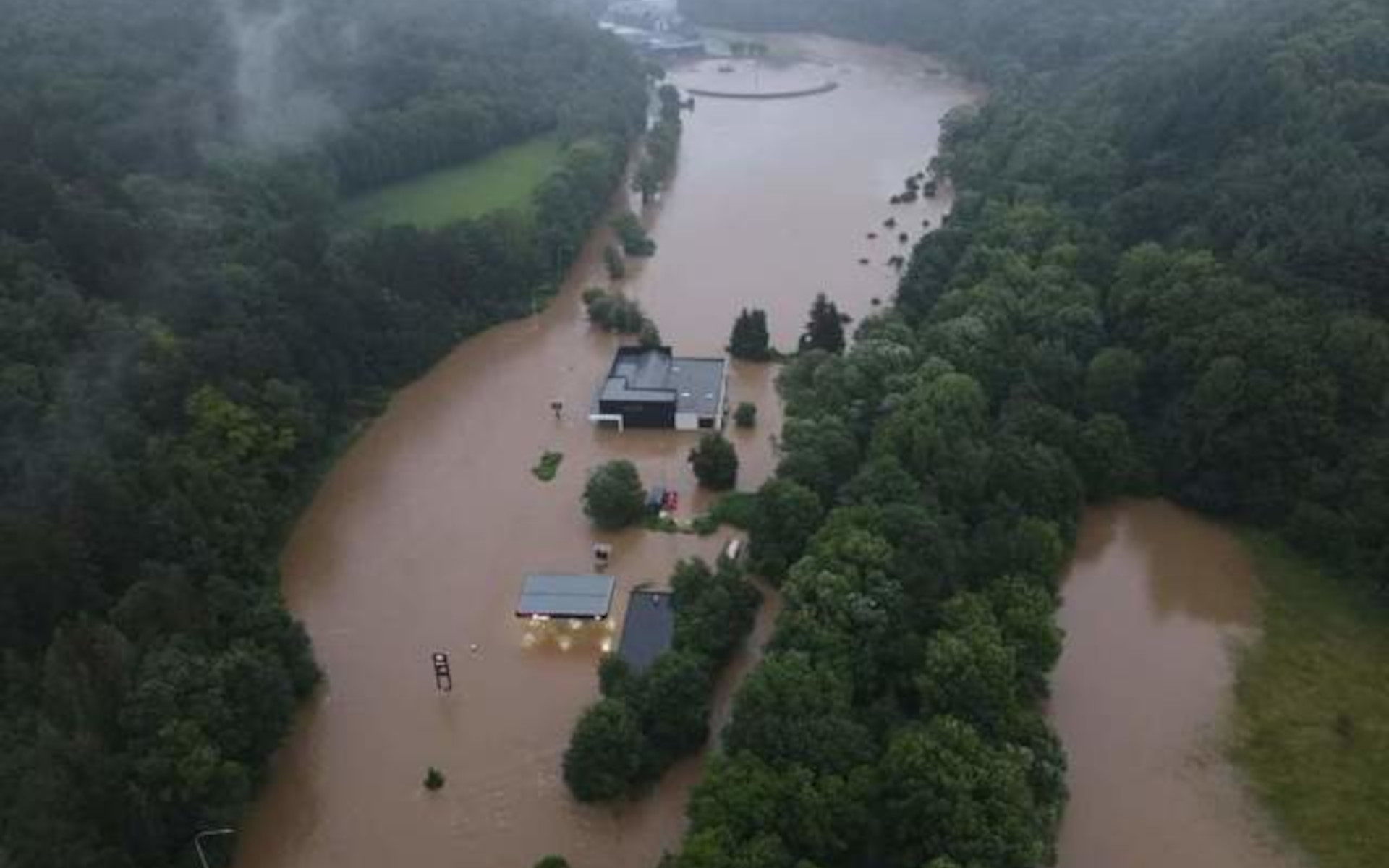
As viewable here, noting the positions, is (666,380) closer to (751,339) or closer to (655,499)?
(751,339)

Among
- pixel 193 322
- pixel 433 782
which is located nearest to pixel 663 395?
pixel 193 322

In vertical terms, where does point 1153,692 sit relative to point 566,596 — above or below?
above

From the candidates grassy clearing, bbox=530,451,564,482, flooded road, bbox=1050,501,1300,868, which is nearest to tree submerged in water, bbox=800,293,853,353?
grassy clearing, bbox=530,451,564,482

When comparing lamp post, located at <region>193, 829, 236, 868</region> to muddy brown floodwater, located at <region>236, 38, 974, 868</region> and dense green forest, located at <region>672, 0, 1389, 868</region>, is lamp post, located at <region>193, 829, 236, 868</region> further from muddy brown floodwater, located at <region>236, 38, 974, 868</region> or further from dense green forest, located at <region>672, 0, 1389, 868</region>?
dense green forest, located at <region>672, 0, 1389, 868</region>

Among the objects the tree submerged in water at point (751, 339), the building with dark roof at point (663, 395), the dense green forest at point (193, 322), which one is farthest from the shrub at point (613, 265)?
the building with dark roof at point (663, 395)

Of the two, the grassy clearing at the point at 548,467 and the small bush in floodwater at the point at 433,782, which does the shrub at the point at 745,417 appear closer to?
the grassy clearing at the point at 548,467
